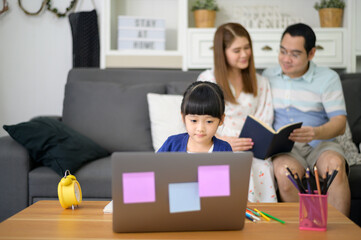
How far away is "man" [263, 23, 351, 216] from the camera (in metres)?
2.08

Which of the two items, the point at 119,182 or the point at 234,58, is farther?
the point at 234,58

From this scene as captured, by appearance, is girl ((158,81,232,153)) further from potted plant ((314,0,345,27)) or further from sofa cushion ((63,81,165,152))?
potted plant ((314,0,345,27))

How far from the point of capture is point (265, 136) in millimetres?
1828

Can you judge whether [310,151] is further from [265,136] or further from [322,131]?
[265,136]

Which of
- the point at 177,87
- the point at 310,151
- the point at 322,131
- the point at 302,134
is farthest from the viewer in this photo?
the point at 177,87

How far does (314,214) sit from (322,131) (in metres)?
1.11

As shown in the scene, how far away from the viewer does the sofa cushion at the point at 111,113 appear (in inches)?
94.6

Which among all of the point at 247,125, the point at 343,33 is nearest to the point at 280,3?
the point at 343,33

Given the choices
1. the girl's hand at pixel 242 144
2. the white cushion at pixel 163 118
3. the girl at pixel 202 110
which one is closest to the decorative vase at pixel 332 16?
the white cushion at pixel 163 118

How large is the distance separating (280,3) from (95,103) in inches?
66.6

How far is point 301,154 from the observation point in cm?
→ 217

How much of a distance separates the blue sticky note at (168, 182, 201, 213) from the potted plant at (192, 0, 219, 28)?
2233mm

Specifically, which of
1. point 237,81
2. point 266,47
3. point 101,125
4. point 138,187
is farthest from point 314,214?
point 266,47

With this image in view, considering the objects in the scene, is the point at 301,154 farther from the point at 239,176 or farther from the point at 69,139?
the point at 239,176
